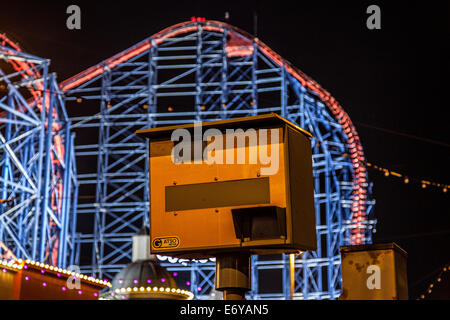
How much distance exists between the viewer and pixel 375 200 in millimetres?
24078

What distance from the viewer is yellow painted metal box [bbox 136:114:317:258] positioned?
1.79 m

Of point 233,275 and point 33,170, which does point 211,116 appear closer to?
point 33,170

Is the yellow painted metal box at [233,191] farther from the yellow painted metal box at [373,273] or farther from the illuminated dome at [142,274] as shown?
the illuminated dome at [142,274]

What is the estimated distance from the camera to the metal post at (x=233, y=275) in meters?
1.84

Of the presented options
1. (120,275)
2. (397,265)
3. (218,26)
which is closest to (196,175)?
(397,265)

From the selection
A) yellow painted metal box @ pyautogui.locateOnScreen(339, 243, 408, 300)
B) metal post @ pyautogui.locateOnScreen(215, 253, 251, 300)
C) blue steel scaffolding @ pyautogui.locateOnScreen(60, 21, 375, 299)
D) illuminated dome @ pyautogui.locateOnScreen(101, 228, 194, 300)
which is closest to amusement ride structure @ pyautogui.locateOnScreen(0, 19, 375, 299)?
blue steel scaffolding @ pyautogui.locateOnScreen(60, 21, 375, 299)

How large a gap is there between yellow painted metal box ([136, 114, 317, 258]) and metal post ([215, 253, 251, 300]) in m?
0.05

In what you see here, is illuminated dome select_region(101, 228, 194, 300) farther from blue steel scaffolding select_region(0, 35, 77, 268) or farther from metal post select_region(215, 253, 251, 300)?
metal post select_region(215, 253, 251, 300)

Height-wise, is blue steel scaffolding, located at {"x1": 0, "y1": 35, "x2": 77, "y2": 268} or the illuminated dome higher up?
blue steel scaffolding, located at {"x1": 0, "y1": 35, "x2": 77, "y2": 268}

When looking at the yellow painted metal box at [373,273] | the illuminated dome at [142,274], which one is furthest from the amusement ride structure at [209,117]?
the yellow painted metal box at [373,273]

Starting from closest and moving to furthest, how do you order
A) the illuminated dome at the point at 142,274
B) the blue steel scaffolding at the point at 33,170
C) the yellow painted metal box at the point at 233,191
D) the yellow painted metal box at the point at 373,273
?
the yellow painted metal box at the point at 233,191
the yellow painted metal box at the point at 373,273
the blue steel scaffolding at the point at 33,170
the illuminated dome at the point at 142,274

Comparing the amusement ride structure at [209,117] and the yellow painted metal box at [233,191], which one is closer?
the yellow painted metal box at [233,191]

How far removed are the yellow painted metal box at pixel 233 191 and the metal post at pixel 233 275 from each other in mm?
53

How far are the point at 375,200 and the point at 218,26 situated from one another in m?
8.23
